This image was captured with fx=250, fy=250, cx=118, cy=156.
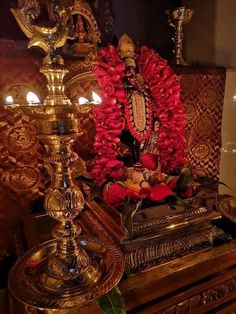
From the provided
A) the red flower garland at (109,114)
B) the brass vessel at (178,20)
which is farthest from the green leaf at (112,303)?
the brass vessel at (178,20)

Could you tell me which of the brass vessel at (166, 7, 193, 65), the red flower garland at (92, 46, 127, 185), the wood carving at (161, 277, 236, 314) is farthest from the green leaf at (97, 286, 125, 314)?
the brass vessel at (166, 7, 193, 65)

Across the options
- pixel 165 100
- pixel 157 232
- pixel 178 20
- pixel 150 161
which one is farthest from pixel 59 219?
pixel 178 20

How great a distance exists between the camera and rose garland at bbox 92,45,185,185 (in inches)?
32.2

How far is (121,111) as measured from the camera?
847 millimetres

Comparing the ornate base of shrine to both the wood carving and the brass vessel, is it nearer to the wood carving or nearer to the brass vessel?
the wood carving

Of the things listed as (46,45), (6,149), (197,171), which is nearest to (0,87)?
(6,149)

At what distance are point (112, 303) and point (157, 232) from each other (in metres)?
0.21

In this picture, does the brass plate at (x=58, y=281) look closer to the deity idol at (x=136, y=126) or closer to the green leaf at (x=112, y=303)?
the green leaf at (x=112, y=303)

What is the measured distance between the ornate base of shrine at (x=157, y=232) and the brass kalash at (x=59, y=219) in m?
0.06

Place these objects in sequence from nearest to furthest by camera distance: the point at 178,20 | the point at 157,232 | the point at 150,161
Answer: the point at 157,232 < the point at 150,161 < the point at 178,20

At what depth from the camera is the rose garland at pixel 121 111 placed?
32.2 inches

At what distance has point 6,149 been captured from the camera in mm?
866

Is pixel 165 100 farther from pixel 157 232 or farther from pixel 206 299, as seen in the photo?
pixel 206 299

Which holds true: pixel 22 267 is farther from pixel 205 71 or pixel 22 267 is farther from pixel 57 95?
pixel 205 71
